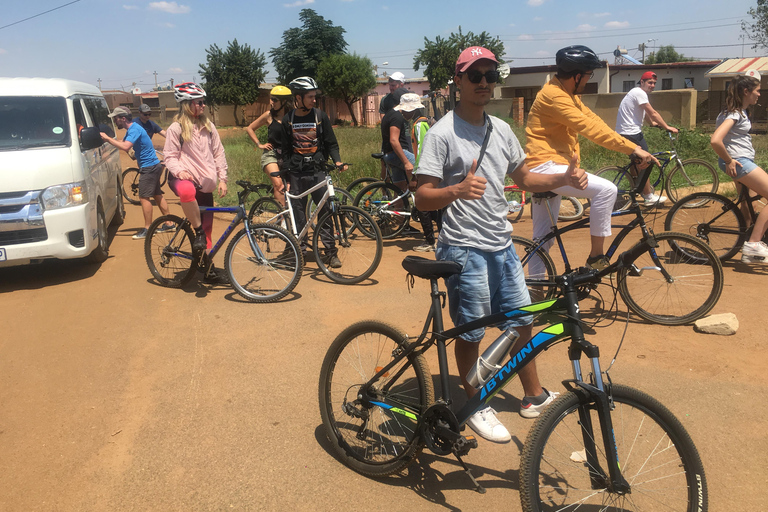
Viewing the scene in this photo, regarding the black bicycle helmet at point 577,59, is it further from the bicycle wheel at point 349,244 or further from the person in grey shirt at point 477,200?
the bicycle wheel at point 349,244

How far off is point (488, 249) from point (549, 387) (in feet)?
4.51

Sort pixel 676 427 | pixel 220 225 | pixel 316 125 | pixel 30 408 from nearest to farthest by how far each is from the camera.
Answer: pixel 676 427 < pixel 30 408 < pixel 316 125 < pixel 220 225

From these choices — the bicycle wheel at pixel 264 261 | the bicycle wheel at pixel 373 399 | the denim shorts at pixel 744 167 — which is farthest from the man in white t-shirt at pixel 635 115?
the bicycle wheel at pixel 373 399

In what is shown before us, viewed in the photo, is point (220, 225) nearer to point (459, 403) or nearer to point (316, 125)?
point (316, 125)

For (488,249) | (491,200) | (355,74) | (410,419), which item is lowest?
(410,419)

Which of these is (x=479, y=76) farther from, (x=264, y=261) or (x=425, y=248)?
(x=425, y=248)

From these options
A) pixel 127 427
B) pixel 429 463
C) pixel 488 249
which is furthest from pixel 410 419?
pixel 127 427

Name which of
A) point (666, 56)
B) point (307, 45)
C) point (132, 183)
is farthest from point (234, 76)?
point (666, 56)

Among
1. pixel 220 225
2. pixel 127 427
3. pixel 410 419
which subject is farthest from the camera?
pixel 220 225

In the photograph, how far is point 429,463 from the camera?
3.36 meters

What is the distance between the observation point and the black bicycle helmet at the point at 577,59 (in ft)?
14.9

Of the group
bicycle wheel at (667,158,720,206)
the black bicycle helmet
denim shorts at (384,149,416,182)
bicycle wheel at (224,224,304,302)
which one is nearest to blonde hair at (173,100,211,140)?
bicycle wheel at (224,224,304,302)

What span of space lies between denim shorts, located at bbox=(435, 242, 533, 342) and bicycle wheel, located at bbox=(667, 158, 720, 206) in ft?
24.1

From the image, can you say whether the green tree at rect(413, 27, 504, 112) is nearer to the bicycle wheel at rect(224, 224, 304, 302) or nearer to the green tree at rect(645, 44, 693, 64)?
the bicycle wheel at rect(224, 224, 304, 302)
